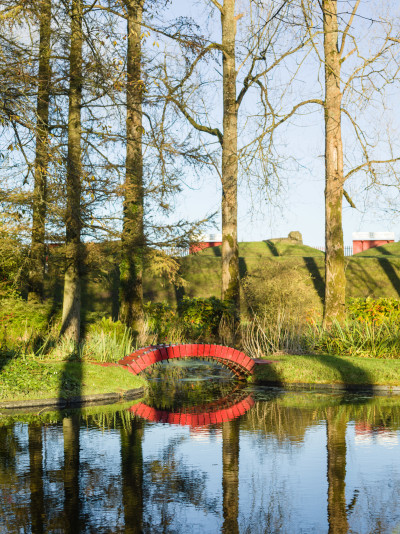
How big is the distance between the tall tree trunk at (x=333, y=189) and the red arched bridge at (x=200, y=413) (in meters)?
9.61

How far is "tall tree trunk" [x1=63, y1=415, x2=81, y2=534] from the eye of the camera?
5.61 metres

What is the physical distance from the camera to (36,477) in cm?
705

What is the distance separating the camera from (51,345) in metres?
17.2

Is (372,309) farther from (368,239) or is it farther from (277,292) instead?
(368,239)

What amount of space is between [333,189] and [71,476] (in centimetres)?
1669

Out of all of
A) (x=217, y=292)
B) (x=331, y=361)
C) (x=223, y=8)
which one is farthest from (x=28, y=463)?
(x=217, y=292)

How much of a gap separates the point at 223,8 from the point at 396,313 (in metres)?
11.6

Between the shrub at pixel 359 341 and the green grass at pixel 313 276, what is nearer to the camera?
the shrub at pixel 359 341

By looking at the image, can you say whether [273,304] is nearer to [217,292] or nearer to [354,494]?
[217,292]

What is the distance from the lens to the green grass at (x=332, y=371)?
14711mm

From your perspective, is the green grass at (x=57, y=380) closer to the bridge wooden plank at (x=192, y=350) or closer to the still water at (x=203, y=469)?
the still water at (x=203, y=469)

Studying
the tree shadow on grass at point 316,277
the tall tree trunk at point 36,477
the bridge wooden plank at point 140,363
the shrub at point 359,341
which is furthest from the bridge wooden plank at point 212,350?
the tree shadow on grass at point 316,277

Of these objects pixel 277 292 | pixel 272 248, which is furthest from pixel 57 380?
pixel 272 248

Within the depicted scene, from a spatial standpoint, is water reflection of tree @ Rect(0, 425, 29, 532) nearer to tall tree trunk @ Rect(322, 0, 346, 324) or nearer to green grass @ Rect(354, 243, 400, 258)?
tall tree trunk @ Rect(322, 0, 346, 324)
